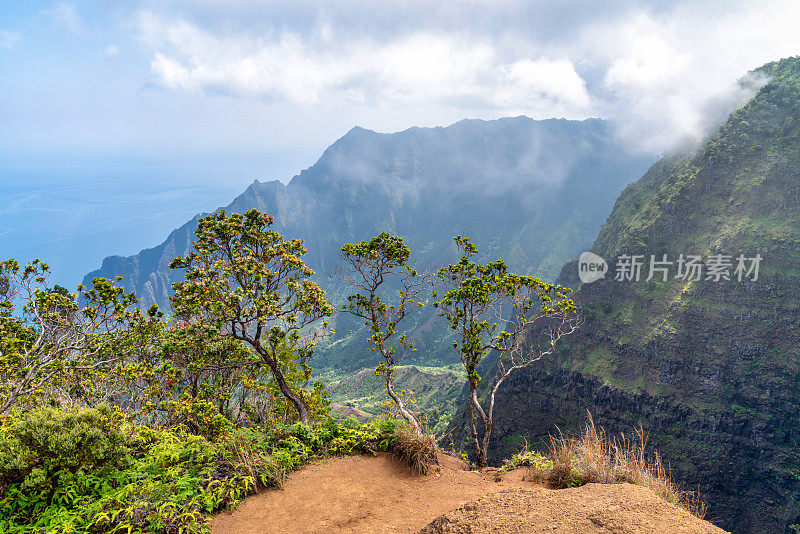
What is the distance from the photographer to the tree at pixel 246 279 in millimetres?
11867

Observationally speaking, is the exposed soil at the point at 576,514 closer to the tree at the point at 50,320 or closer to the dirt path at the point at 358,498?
the dirt path at the point at 358,498

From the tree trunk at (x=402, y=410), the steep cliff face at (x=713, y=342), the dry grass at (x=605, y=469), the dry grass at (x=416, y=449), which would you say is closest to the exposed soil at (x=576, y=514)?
the dry grass at (x=605, y=469)

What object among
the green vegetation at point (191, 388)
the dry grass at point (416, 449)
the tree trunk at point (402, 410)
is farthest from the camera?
the tree trunk at point (402, 410)

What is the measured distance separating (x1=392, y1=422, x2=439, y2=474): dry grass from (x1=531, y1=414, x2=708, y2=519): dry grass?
2.26 meters

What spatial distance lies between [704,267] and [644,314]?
47.3ft

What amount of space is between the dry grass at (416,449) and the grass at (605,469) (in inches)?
88.5

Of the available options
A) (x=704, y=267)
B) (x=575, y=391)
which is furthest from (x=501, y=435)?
(x=704, y=267)

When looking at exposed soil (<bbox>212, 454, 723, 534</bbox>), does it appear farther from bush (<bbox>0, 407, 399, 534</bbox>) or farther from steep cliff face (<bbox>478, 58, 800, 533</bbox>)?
steep cliff face (<bbox>478, 58, 800, 533</bbox>)

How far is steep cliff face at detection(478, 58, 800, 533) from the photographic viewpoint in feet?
204

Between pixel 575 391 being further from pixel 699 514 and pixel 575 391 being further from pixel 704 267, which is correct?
pixel 699 514

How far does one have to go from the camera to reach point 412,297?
13.0m

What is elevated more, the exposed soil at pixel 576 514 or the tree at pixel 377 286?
the tree at pixel 377 286

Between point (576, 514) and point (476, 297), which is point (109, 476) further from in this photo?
point (476, 297)

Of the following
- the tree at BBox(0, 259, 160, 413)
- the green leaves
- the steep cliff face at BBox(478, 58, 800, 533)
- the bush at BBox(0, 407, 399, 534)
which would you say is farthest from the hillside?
the bush at BBox(0, 407, 399, 534)
